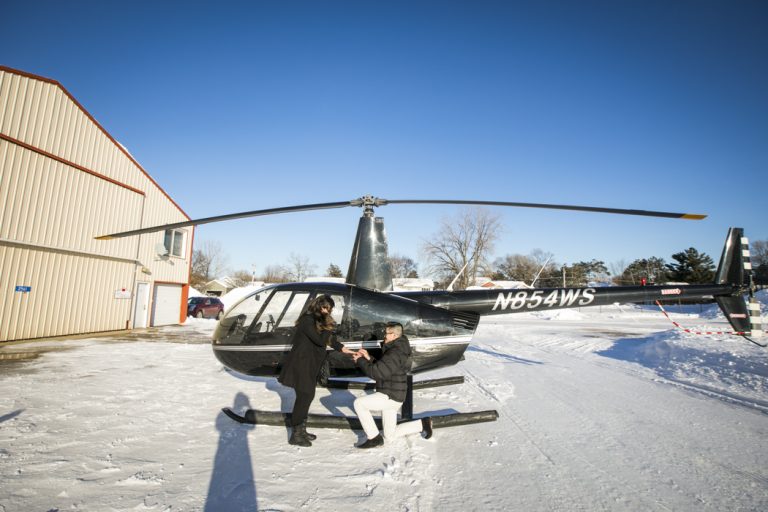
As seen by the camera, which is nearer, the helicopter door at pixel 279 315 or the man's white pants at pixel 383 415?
the man's white pants at pixel 383 415

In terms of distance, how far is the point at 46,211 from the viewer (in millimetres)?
11516

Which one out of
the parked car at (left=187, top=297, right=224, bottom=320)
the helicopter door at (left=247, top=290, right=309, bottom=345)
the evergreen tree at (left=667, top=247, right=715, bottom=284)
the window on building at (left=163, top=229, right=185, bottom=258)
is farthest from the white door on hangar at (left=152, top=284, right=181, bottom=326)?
the evergreen tree at (left=667, top=247, right=715, bottom=284)

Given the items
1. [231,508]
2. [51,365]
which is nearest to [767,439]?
[231,508]

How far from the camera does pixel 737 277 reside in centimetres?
677

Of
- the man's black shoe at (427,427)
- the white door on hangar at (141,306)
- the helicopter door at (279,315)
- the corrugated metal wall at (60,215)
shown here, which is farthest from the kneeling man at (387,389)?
the white door on hangar at (141,306)

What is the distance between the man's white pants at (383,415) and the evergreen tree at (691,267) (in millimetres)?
56291

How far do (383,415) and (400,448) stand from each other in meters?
0.40

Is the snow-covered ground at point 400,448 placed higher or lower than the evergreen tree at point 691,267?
lower

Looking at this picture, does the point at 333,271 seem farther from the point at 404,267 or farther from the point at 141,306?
the point at 141,306

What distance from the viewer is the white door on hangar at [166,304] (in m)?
16.5

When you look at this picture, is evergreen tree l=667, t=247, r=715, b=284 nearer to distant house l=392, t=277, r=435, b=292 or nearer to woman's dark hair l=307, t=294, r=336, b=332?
distant house l=392, t=277, r=435, b=292

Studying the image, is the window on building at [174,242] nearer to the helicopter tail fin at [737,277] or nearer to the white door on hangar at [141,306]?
the white door on hangar at [141,306]

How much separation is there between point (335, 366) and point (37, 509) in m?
3.11

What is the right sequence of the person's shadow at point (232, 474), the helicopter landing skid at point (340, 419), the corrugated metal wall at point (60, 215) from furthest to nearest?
the corrugated metal wall at point (60, 215) < the helicopter landing skid at point (340, 419) < the person's shadow at point (232, 474)
